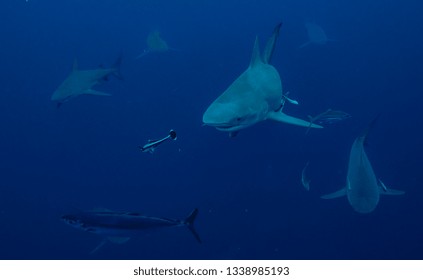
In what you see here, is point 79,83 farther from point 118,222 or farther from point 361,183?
point 361,183

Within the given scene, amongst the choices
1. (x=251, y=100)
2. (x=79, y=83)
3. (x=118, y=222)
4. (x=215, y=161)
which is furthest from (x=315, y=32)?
(x=118, y=222)

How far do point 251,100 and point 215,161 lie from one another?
17.5 ft


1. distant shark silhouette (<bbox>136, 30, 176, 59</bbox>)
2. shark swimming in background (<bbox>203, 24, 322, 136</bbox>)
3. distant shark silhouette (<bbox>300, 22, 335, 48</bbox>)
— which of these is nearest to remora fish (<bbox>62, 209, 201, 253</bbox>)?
shark swimming in background (<bbox>203, 24, 322, 136</bbox>)

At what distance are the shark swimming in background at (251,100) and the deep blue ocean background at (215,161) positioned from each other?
14.9 ft

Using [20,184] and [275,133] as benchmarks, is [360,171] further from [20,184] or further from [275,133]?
[20,184]

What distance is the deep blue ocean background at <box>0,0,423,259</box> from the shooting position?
9664mm

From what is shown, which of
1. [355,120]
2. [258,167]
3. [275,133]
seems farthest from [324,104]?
[258,167]

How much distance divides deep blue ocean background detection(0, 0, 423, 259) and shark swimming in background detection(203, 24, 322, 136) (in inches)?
179

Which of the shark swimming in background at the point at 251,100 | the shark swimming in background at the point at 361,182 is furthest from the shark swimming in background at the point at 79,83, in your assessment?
the shark swimming in background at the point at 361,182

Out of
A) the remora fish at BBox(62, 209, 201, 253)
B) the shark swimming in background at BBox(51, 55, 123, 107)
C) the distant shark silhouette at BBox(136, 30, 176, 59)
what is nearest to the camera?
the remora fish at BBox(62, 209, 201, 253)

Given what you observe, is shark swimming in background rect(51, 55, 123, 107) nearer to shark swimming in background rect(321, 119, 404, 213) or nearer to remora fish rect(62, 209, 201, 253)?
remora fish rect(62, 209, 201, 253)

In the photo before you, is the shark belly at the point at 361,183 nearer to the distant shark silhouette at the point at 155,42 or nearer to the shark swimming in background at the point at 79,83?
the shark swimming in background at the point at 79,83

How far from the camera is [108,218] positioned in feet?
12.7
